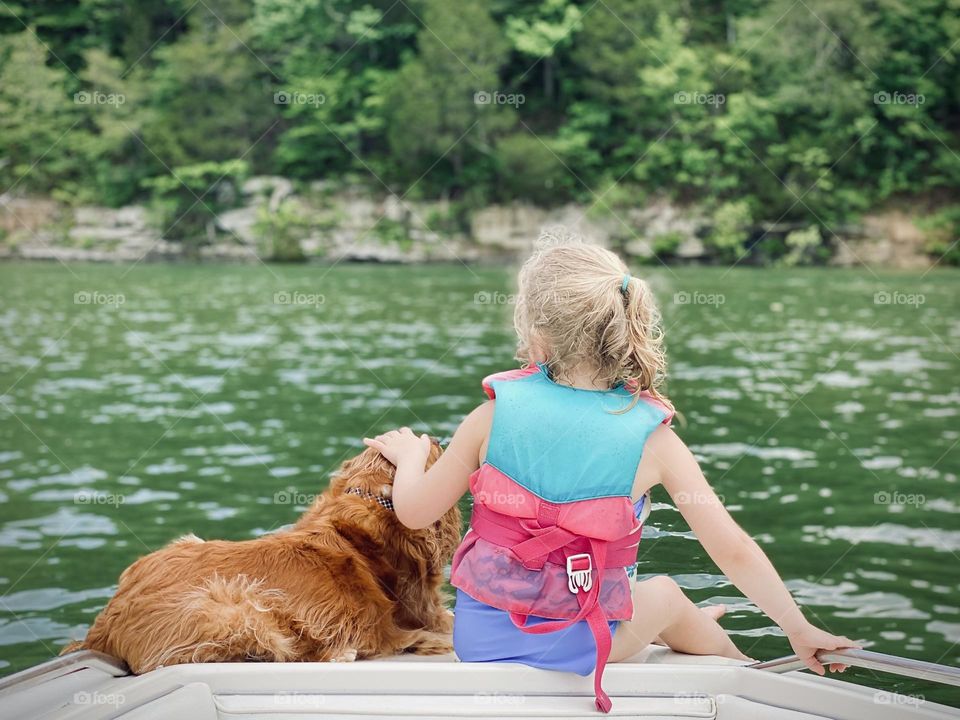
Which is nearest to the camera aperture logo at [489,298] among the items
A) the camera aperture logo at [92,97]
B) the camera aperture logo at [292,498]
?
the camera aperture logo at [292,498]

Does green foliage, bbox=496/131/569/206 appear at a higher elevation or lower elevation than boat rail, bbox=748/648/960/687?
higher

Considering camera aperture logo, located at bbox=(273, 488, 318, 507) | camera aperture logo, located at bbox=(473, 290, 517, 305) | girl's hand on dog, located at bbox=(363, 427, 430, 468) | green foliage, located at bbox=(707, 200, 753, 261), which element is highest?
green foliage, located at bbox=(707, 200, 753, 261)

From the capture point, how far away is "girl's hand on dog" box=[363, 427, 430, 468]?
8.59 ft

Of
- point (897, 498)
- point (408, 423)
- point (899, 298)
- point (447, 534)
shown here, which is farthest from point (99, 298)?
point (447, 534)

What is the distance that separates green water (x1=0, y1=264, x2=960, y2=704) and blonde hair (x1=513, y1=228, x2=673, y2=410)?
94 cm

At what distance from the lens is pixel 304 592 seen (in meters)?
2.58

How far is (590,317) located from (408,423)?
20.7 feet

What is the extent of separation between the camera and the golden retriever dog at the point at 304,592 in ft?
7.89

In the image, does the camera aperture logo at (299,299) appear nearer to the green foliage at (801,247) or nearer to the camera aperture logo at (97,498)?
the camera aperture logo at (97,498)

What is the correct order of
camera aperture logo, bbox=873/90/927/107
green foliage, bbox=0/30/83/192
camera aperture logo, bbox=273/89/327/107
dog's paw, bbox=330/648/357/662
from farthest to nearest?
green foliage, bbox=0/30/83/192, camera aperture logo, bbox=873/90/927/107, camera aperture logo, bbox=273/89/327/107, dog's paw, bbox=330/648/357/662

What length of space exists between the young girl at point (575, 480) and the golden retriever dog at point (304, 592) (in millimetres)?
470

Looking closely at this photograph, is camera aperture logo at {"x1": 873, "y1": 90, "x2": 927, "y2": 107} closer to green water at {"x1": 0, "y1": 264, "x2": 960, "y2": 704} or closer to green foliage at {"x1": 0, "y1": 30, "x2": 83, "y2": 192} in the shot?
green water at {"x1": 0, "y1": 264, "x2": 960, "y2": 704}

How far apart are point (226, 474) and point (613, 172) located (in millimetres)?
30488

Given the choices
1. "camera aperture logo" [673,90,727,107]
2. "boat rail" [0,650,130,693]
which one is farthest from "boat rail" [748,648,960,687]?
"camera aperture logo" [673,90,727,107]
